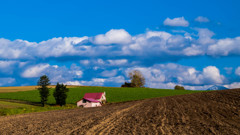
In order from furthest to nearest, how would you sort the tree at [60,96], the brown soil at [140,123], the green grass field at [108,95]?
1. the green grass field at [108,95]
2. the tree at [60,96]
3. the brown soil at [140,123]

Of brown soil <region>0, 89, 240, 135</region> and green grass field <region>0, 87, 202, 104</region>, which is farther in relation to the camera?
green grass field <region>0, 87, 202, 104</region>

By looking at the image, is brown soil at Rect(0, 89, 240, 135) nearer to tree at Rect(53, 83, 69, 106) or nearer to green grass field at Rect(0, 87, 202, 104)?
tree at Rect(53, 83, 69, 106)

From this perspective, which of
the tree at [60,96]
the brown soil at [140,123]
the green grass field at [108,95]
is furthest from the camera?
the green grass field at [108,95]

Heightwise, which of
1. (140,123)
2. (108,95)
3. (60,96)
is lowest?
(140,123)

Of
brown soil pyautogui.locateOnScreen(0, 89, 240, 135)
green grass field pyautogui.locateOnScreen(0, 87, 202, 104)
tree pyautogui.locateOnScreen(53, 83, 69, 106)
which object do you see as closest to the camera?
brown soil pyautogui.locateOnScreen(0, 89, 240, 135)

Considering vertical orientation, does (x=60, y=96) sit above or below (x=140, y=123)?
above

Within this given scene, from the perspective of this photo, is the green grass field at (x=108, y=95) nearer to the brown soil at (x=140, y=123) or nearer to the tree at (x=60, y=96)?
the tree at (x=60, y=96)

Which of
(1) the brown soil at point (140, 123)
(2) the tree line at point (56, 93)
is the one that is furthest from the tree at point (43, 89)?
(1) the brown soil at point (140, 123)

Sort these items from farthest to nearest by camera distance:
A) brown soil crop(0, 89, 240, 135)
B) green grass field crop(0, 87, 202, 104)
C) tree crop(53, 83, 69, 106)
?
green grass field crop(0, 87, 202, 104), tree crop(53, 83, 69, 106), brown soil crop(0, 89, 240, 135)

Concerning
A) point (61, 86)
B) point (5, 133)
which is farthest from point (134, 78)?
point (5, 133)

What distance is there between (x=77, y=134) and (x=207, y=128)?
9.37 metres

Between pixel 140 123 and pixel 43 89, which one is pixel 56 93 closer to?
pixel 43 89

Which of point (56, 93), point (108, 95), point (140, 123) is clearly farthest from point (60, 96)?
point (140, 123)

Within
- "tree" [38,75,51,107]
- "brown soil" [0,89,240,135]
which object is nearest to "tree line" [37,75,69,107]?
"tree" [38,75,51,107]
